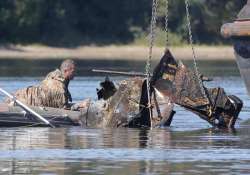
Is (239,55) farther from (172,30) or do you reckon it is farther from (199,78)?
(172,30)

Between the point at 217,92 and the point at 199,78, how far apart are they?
44 centimetres

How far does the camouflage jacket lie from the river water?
3.32ft

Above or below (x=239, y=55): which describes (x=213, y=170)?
below

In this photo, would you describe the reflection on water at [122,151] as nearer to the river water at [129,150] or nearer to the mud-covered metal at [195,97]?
the river water at [129,150]

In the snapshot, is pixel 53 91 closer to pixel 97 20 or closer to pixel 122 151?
pixel 122 151

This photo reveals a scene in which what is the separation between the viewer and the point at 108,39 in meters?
88.1

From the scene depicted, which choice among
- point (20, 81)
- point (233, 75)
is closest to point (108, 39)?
point (233, 75)

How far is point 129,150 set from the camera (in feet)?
70.9

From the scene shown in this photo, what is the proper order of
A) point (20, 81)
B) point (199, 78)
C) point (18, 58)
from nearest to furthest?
point (199, 78) < point (20, 81) < point (18, 58)

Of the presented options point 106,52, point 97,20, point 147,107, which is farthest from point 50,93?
point 97,20

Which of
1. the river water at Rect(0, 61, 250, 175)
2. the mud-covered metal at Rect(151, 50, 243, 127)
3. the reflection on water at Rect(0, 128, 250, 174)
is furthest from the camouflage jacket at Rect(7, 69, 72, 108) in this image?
the mud-covered metal at Rect(151, 50, 243, 127)

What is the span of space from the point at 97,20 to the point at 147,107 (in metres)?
65.2

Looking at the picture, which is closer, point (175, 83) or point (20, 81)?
point (175, 83)

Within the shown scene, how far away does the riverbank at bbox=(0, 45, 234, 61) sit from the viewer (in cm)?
7962
